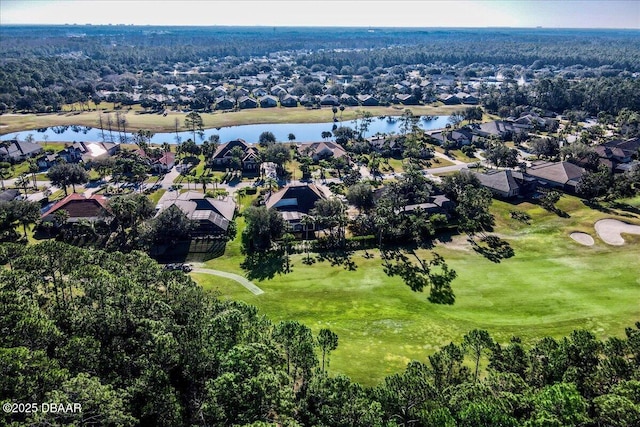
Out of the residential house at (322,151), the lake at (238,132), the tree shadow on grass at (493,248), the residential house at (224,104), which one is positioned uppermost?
the residential house at (224,104)

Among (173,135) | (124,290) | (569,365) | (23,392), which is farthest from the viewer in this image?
(173,135)

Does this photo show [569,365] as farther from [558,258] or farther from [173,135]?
[173,135]

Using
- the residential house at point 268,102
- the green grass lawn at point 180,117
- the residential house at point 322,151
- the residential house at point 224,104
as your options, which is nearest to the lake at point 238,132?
the green grass lawn at point 180,117

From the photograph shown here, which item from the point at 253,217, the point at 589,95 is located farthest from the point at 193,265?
the point at 589,95

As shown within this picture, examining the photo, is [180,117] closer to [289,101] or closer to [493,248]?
[289,101]

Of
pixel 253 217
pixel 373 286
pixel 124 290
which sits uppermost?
pixel 124 290

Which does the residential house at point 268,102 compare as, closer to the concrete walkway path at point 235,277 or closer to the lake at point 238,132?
the lake at point 238,132

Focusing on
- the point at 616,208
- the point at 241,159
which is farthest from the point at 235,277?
the point at 616,208
